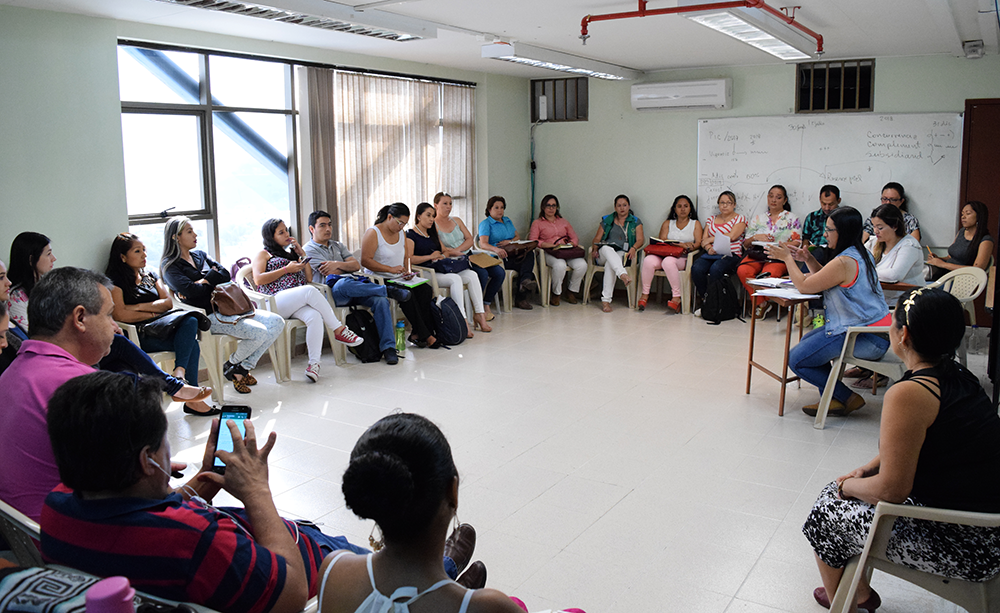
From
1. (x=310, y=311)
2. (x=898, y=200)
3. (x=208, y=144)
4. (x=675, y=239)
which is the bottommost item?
(x=310, y=311)

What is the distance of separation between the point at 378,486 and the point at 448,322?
17.7ft

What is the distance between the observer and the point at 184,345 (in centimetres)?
486

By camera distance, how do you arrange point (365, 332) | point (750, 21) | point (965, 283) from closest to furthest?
point (750, 21) → point (965, 283) → point (365, 332)

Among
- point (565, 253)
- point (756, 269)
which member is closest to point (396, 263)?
point (565, 253)

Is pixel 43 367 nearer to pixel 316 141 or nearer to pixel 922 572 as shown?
pixel 922 572

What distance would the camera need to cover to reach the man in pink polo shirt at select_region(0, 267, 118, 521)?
195 cm

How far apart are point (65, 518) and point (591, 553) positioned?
2008mm

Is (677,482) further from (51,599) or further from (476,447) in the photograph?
(51,599)

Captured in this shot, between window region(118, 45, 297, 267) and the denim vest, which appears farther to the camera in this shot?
window region(118, 45, 297, 267)

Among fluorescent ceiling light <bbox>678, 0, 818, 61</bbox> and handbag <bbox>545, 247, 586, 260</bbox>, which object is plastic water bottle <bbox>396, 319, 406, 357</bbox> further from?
fluorescent ceiling light <bbox>678, 0, 818, 61</bbox>

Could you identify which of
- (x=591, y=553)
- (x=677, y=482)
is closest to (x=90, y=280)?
(x=591, y=553)

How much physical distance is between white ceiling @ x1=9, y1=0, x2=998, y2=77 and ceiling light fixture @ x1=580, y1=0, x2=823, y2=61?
7 cm

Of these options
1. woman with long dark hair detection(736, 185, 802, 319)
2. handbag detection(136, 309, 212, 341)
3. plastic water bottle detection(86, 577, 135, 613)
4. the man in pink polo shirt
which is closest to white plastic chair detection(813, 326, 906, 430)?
woman with long dark hair detection(736, 185, 802, 319)

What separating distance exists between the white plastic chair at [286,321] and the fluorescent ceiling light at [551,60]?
7.68 ft
